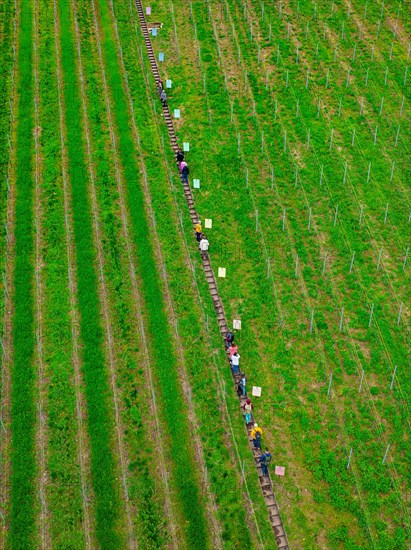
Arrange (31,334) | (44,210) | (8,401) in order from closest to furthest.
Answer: (8,401)
(31,334)
(44,210)

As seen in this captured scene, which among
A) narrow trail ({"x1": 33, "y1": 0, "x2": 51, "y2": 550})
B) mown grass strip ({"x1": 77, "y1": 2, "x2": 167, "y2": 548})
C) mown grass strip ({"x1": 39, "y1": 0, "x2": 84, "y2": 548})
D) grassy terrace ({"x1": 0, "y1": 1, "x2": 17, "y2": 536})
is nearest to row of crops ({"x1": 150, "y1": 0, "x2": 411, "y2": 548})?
mown grass strip ({"x1": 77, "y1": 2, "x2": 167, "y2": 548})

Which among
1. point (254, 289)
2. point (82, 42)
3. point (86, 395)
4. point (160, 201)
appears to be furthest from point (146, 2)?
point (86, 395)

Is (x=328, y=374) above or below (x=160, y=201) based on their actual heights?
below

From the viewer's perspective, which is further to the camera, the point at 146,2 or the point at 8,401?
the point at 146,2

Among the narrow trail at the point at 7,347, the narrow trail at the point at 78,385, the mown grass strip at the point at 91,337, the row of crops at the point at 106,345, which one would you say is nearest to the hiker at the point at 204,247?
the row of crops at the point at 106,345

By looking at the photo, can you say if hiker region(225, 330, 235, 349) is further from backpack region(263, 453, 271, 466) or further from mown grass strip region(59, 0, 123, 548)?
backpack region(263, 453, 271, 466)

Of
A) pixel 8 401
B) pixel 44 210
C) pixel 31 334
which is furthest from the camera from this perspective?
pixel 44 210

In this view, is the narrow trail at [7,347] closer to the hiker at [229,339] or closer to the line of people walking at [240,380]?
the line of people walking at [240,380]

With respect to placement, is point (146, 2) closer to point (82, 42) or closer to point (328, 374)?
point (82, 42)
